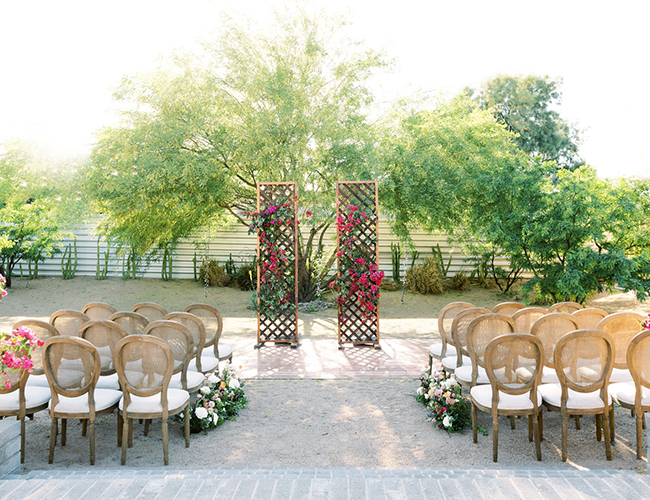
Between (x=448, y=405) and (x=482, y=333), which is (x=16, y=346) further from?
(x=482, y=333)

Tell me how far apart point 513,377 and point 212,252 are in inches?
455

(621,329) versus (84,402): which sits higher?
(621,329)

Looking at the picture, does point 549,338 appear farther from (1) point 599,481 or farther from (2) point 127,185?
(2) point 127,185

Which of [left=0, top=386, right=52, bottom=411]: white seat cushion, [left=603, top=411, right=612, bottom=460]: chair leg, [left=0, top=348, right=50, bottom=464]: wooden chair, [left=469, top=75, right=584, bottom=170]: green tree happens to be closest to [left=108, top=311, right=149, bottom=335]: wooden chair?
[left=0, top=386, right=52, bottom=411]: white seat cushion

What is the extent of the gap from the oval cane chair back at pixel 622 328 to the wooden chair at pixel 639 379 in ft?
1.66

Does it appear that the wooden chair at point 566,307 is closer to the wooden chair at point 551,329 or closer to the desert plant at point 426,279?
the wooden chair at point 551,329

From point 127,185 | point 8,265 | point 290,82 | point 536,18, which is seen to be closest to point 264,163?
point 290,82

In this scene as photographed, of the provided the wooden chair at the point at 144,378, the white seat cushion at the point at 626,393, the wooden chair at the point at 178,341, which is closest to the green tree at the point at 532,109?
the white seat cushion at the point at 626,393

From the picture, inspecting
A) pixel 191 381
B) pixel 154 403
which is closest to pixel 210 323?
pixel 191 381

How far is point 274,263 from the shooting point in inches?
278

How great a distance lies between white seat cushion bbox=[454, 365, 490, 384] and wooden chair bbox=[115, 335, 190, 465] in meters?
2.39

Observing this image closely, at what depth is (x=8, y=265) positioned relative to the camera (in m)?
13.5

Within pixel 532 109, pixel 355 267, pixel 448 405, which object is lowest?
pixel 448 405

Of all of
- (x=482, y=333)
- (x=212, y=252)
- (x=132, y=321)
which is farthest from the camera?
(x=212, y=252)
